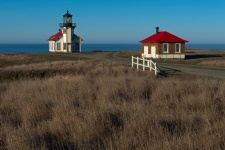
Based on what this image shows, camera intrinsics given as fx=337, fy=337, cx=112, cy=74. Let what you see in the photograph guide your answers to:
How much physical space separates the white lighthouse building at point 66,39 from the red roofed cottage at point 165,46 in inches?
920

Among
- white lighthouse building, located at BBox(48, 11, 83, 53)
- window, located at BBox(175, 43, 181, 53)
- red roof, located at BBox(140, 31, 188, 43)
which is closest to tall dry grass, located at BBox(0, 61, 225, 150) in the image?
red roof, located at BBox(140, 31, 188, 43)

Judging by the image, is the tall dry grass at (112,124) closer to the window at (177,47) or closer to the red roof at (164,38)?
the red roof at (164,38)

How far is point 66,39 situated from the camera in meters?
67.9

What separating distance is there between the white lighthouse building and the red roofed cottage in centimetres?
2336

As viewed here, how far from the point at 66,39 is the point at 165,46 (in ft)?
89.7

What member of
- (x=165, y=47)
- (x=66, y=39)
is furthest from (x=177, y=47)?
(x=66, y=39)

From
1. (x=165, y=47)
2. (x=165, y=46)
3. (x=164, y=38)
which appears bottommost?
(x=165, y=47)

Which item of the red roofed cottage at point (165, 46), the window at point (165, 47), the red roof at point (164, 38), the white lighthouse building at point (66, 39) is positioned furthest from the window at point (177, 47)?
the white lighthouse building at point (66, 39)

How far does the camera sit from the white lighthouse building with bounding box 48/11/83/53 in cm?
6691

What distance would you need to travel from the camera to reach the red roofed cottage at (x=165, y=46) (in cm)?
4614

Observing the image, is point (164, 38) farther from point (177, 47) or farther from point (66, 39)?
point (66, 39)

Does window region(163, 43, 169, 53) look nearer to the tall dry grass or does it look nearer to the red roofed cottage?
the red roofed cottage

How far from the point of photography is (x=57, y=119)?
7098mm

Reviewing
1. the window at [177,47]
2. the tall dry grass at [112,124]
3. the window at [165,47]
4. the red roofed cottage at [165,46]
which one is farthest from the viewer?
the window at [177,47]
